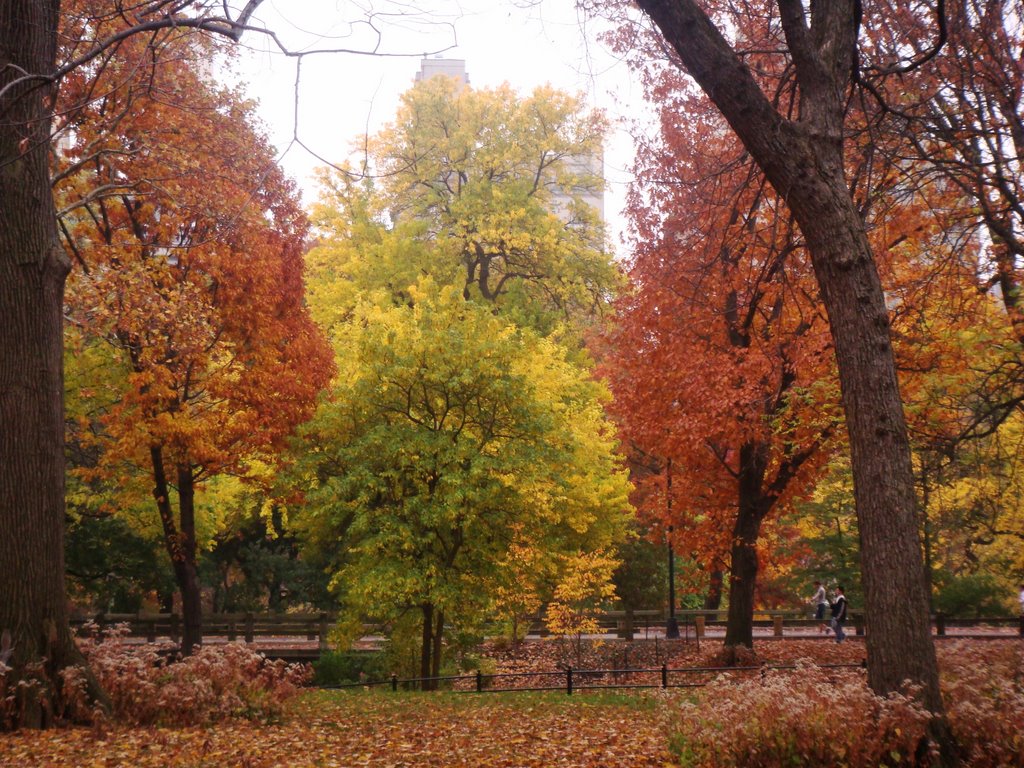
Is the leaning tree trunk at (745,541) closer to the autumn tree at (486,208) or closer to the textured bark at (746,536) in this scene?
the textured bark at (746,536)

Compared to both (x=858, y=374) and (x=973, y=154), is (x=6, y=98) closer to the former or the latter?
(x=858, y=374)

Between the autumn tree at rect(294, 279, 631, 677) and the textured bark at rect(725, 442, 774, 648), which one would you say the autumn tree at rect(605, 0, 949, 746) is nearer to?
the autumn tree at rect(294, 279, 631, 677)

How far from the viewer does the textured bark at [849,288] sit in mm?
7191

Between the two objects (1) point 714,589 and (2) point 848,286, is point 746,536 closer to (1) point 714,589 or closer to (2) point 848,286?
(2) point 848,286

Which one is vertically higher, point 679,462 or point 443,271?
point 443,271

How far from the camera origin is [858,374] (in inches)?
291

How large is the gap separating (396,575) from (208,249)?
7.19m

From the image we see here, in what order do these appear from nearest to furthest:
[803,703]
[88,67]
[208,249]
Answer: [803,703] → [88,67] → [208,249]

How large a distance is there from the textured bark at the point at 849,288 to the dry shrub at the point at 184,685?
6.49m

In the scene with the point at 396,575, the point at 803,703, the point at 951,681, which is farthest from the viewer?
the point at 396,575

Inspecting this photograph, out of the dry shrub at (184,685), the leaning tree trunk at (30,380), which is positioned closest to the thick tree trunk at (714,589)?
the dry shrub at (184,685)

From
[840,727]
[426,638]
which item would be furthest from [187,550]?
[840,727]

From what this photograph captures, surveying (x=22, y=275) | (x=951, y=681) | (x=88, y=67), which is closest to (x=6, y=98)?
(x=22, y=275)

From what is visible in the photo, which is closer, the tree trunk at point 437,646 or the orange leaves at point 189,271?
the orange leaves at point 189,271
